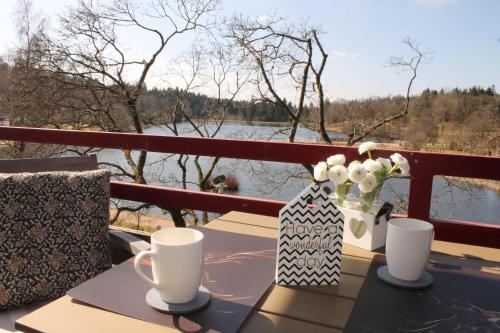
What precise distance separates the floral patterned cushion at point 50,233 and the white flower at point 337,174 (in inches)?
37.0

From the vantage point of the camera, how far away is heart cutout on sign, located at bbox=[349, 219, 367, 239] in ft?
3.90

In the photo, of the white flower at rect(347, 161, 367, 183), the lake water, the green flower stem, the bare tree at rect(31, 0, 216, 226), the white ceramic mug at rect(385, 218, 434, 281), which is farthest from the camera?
the bare tree at rect(31, 0, 216, 226)

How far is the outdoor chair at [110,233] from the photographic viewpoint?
1.35 m

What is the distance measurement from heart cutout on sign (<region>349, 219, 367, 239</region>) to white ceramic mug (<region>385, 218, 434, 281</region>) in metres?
0.24

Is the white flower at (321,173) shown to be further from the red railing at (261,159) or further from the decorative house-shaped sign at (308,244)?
the red railing at (261,159)

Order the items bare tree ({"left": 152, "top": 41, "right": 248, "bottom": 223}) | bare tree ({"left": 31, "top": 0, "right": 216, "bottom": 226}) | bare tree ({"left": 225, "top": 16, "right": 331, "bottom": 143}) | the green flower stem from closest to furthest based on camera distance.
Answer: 1. the green flower stem
2. bare tree ({"left": 31, "top": 0, "right": 216, "bottom": 226})
3. bare tree ({"left": 225, "top": 16, "right": 331, "bottom": 143})
4. bare tree ({"left": 152, "top": 41, "right": 248, "bottom": 223})

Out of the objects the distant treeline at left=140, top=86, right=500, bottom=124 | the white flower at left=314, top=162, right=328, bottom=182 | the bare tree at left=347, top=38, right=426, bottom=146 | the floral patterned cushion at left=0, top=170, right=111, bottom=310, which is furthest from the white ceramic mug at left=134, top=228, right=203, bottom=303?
the bare tree at left=347, top=38, right=426, bottom=146

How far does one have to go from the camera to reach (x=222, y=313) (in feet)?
2.51

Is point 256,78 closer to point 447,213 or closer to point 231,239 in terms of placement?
point 447,213

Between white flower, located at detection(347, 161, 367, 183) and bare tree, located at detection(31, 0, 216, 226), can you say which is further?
bare tree, located at detection(31, 0, 216, 226)

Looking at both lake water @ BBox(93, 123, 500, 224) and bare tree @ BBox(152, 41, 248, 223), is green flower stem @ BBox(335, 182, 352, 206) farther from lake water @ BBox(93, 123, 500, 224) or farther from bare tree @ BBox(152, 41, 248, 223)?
bare tree @ BBox(152, 41, 248, 223)

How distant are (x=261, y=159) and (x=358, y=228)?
0.81 m

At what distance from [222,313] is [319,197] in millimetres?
367

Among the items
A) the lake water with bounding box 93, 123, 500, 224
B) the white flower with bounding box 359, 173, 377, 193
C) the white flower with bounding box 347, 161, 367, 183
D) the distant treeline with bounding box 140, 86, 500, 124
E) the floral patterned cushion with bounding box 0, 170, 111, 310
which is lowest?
the lake water with bounding box 93, 123, 500, 224
